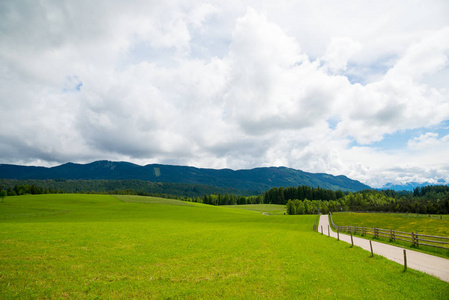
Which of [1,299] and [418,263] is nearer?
[1,299]

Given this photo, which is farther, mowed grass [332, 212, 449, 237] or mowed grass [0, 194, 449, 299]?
mowed grass [332, 212, 449, 237]

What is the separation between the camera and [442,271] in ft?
52.7

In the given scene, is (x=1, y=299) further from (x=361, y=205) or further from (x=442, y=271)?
(x=361, y=205)

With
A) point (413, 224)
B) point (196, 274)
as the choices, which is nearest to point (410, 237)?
point (413, 224)

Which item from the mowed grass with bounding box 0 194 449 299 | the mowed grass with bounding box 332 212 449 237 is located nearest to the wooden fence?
the mowed grass with bounding box 0 194 449 299

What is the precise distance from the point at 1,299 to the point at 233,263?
1465 centimetres

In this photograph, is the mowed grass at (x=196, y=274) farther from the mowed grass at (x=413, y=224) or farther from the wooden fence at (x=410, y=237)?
the mowed grass at (x=413, y=224)

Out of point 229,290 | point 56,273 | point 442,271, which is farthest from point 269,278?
point 56,273

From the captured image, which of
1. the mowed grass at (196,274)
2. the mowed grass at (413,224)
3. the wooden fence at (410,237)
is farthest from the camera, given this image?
the mowed grass at (413,224)

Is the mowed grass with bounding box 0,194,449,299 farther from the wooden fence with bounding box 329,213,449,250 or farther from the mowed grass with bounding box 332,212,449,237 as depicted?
the mowed grass with bounding box 332,212,449,237

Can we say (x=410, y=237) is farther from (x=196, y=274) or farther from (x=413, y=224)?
(x=196, y=274)

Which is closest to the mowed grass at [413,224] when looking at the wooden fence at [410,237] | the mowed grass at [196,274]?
the wooden fence at [410,237]

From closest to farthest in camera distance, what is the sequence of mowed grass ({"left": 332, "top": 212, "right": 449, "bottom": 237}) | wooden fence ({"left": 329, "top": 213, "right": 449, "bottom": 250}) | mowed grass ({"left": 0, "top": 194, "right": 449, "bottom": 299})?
mowed grass ({"left": 0, "top": 194, "right": 449, "bottom": 299}), wooden fence ({"left": 329, "top": 213, "right": 449, "bottom": 250}), mowed grass ({"left": 332, "top": 212, "right": 449, "bottom": 237})

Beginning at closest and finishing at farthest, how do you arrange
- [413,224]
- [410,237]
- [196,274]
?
[196,274] < [410,237] < [413,224]
